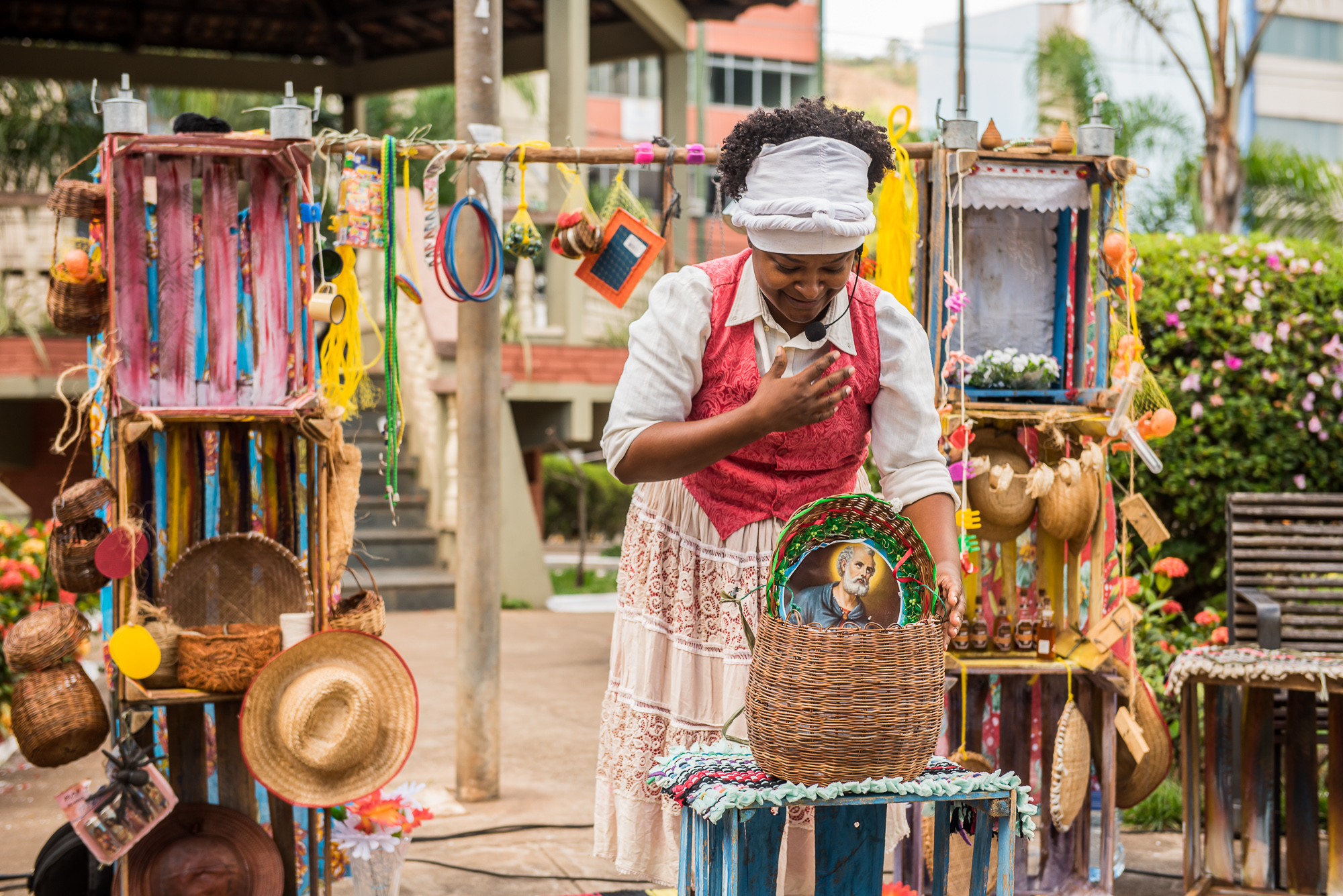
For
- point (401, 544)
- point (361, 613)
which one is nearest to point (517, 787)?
point (361, 613)

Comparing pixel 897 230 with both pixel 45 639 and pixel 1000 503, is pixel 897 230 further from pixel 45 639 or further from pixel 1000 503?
pixel 45 639

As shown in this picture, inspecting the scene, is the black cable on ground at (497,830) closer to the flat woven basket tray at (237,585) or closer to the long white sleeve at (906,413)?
the flat woven basket tray at (237,585)

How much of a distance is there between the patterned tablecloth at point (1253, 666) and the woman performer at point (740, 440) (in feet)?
5.27

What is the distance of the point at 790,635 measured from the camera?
2.04m

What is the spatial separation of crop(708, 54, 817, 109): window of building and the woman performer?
2693cm

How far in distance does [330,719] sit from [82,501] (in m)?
0.84

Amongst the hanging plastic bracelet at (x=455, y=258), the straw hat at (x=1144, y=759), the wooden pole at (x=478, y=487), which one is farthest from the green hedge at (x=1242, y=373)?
the hanging plastic bracelet at (x=455, y=258)

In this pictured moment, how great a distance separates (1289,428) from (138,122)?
4.70 metres

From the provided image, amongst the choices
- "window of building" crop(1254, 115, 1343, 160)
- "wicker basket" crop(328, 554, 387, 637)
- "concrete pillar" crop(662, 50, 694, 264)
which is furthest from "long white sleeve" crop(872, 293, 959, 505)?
"window of building" crop(1254, 115, 1343, 160)

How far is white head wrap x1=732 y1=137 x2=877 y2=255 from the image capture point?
216cm

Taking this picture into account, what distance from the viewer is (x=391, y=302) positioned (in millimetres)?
3959

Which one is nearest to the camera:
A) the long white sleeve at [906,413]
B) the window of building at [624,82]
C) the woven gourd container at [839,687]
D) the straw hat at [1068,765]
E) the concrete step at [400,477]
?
the woven gourd container at [839,687]

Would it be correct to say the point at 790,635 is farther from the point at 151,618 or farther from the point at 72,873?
the point at 72,873

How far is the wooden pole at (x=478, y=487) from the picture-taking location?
16.0 ft
